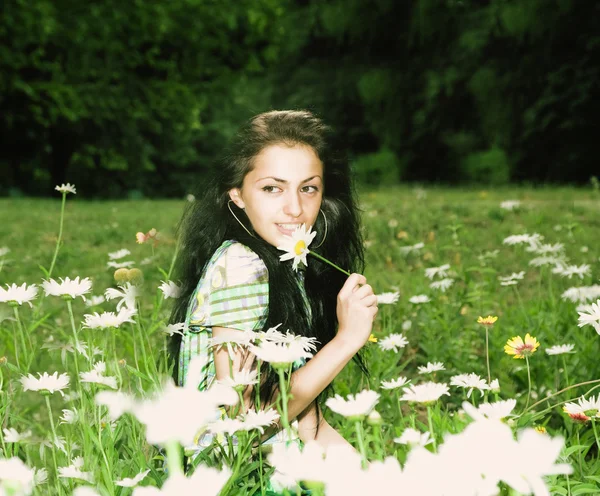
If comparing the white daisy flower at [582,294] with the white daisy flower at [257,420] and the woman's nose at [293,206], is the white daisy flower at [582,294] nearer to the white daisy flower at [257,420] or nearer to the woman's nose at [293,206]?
the woman's nose at [293,206]

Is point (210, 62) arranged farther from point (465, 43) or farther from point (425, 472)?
point (425, 472)

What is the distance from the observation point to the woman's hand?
63.8 inches

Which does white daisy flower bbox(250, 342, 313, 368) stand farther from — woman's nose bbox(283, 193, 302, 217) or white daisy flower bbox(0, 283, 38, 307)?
woman's nose bbox(283, 193, 302, 217)

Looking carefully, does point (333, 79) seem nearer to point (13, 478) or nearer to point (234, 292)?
point (234, 292)

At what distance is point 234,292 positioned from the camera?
175 cm

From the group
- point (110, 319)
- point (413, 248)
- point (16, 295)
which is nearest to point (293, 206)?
point (110, 319)

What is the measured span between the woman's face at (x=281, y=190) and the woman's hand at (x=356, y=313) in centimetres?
25

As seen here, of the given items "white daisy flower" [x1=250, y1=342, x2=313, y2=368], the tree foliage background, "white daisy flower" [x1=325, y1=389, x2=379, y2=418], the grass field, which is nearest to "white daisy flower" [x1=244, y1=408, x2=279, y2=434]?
the grass field

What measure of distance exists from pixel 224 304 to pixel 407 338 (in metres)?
1.40

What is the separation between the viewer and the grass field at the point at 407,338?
1.54 m

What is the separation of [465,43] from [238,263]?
1370cm

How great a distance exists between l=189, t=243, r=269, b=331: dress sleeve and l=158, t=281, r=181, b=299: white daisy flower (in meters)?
0.07

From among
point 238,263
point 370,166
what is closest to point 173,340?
point 238,263

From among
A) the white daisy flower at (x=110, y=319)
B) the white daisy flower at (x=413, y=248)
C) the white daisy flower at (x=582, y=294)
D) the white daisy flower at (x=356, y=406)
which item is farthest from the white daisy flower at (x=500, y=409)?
the white daisy flower at (x=413, y=248)
